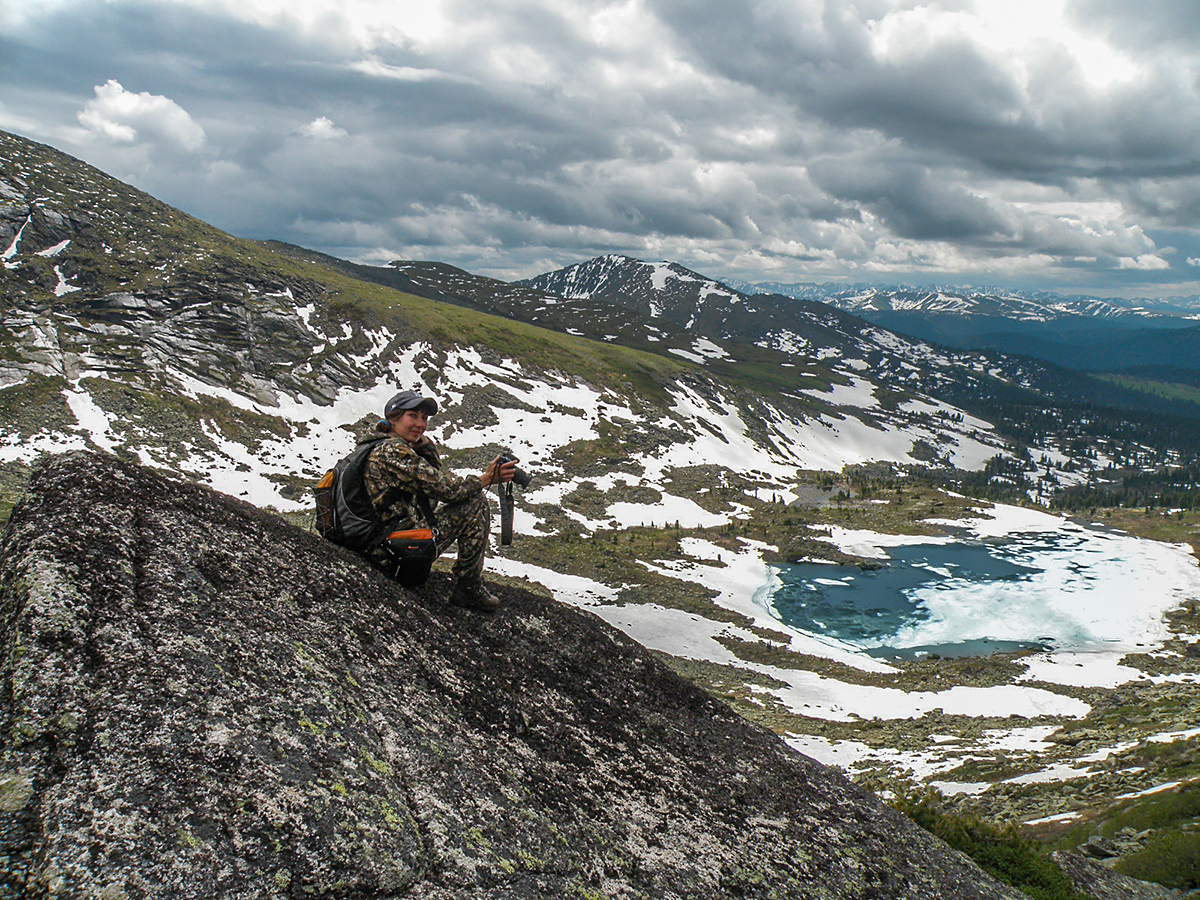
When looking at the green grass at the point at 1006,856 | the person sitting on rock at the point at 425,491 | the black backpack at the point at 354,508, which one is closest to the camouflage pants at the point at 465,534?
the person sitting on rock at the point at 425,491

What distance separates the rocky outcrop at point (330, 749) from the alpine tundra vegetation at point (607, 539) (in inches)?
2.4

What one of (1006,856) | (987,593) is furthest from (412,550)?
(987,593)

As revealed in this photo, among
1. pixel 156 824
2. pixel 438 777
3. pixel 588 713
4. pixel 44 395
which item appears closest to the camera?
pixel 156 824

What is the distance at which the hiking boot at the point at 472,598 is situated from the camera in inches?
339

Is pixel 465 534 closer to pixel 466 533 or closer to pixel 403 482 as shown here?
pixel 466 533

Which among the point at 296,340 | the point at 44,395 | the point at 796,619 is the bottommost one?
the point at 796,619

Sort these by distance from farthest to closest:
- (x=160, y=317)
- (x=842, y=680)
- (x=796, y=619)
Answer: (x=160, y=317)
(x=796, y=619)
(x=842, y=680)

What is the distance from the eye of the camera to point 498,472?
8703 mm

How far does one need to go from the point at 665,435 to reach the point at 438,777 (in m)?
151

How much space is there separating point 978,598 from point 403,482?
10133cm

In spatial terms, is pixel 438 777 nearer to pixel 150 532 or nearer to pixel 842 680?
pixel 150 532

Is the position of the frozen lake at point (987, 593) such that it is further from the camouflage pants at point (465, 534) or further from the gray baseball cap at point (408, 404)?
the gray baseball cap at point (408, 404)

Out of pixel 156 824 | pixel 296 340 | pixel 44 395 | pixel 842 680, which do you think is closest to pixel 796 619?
pixel 842 680

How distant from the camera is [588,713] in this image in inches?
302
